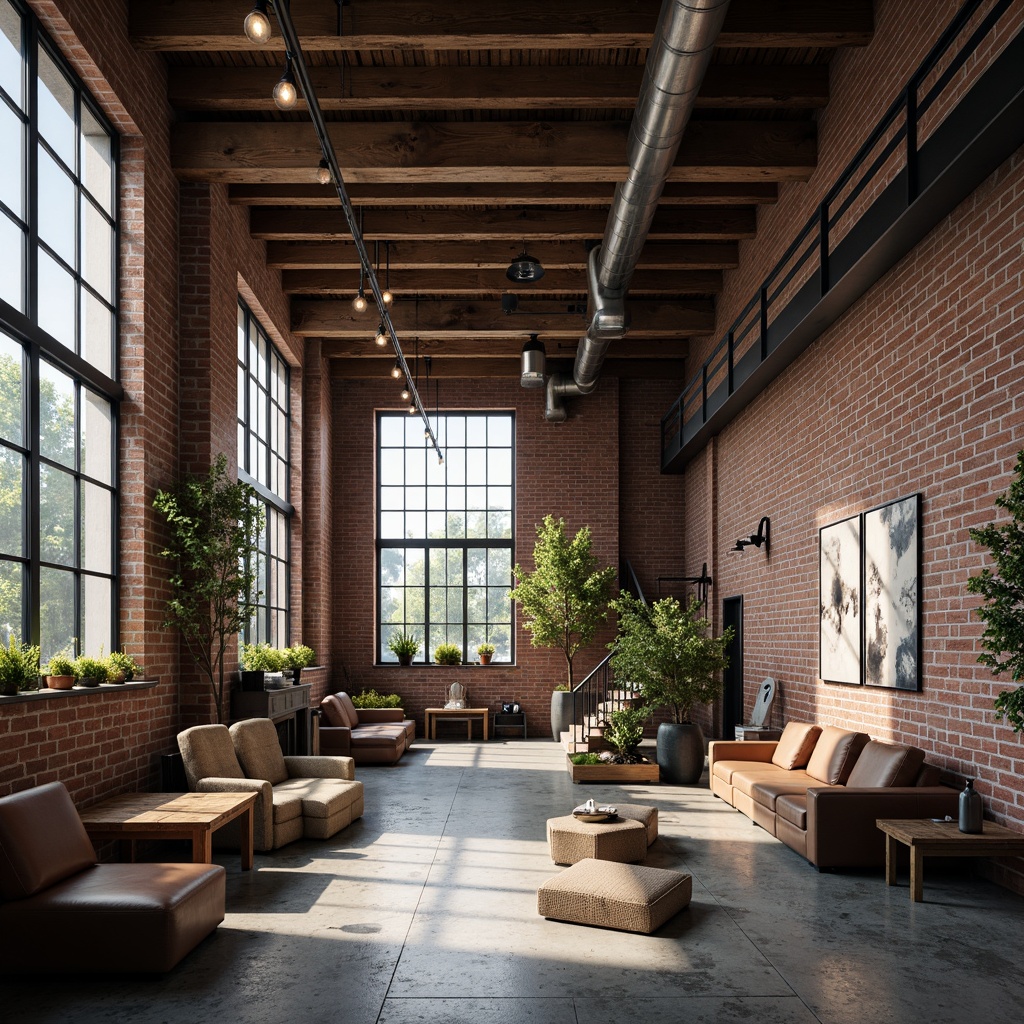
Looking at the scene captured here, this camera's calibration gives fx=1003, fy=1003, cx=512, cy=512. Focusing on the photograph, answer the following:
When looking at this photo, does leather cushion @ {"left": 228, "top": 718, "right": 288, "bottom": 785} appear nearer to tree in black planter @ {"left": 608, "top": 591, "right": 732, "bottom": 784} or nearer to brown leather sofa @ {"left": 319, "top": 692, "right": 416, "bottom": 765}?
brown leather sofa @ {"left": 319, "top": 692, "right": 416, "bottom": 765}

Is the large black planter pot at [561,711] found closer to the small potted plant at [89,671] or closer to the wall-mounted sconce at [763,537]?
the wall-mounted sconce at [763,537]

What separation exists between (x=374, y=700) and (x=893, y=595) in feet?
27.3

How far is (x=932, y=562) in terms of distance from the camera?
6.29 metres

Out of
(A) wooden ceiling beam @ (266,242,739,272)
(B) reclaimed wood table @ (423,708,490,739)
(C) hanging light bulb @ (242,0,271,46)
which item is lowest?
(B) reclaimed wood table @ (423,708,490,739)

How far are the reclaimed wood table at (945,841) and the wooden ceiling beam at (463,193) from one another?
5900mm

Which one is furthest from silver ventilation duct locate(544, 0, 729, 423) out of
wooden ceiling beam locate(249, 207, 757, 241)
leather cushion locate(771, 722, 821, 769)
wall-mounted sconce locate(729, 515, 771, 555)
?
leather cushion locate(771, 722, 821, 769)

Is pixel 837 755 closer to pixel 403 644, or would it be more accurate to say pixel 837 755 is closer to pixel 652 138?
pixel 652 138

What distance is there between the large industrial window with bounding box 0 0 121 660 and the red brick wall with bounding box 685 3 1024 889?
5358 millimetres

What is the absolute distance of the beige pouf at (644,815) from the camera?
21.9ft

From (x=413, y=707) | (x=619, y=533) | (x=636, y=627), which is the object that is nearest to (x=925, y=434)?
(x=636, y=627)

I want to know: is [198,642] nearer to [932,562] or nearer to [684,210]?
[932,562]

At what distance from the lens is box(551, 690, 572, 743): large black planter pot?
44.6 feet

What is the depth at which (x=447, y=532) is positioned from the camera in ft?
49.5

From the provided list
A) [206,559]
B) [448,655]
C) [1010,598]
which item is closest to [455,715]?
[448,655]
